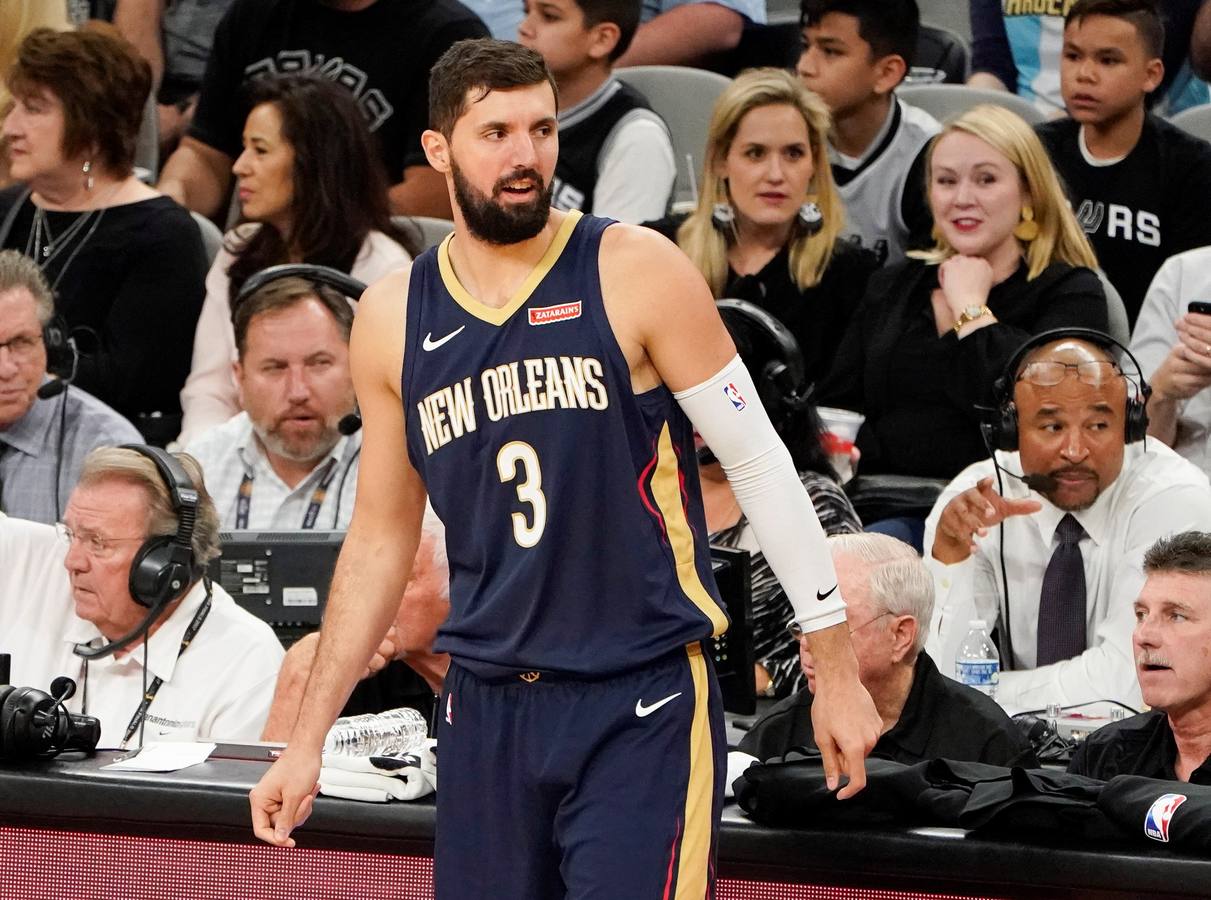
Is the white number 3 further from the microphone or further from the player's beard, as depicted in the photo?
the microphone

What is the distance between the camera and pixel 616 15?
6090mm

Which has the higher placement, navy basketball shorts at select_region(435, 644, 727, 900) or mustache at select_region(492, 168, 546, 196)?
mustache at select_region(492, 168, 546, 196)

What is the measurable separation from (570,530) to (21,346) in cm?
300

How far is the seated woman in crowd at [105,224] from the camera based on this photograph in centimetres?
578

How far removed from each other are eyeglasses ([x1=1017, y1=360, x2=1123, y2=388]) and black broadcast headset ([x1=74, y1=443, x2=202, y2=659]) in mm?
1931

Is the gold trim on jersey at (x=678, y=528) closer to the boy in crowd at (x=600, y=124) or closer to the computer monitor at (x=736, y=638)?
the computer monitor at (x=736, y=638)

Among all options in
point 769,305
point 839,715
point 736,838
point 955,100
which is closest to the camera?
point 839,715

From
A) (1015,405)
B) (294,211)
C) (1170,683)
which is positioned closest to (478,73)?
(1170,683)

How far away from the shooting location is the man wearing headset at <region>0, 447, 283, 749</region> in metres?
3.81

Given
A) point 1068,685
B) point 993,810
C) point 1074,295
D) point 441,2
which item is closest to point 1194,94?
point 1074,295

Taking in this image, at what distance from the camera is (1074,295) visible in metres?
5.09

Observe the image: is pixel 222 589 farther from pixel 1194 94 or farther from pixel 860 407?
pixel 1194 94

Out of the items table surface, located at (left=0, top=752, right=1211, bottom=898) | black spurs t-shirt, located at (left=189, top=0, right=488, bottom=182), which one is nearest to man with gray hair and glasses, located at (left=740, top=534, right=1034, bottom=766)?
table surface, located at (left=0, top=752, right=1211, bottom=898)

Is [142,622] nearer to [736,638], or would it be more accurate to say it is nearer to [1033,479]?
[736,638]
